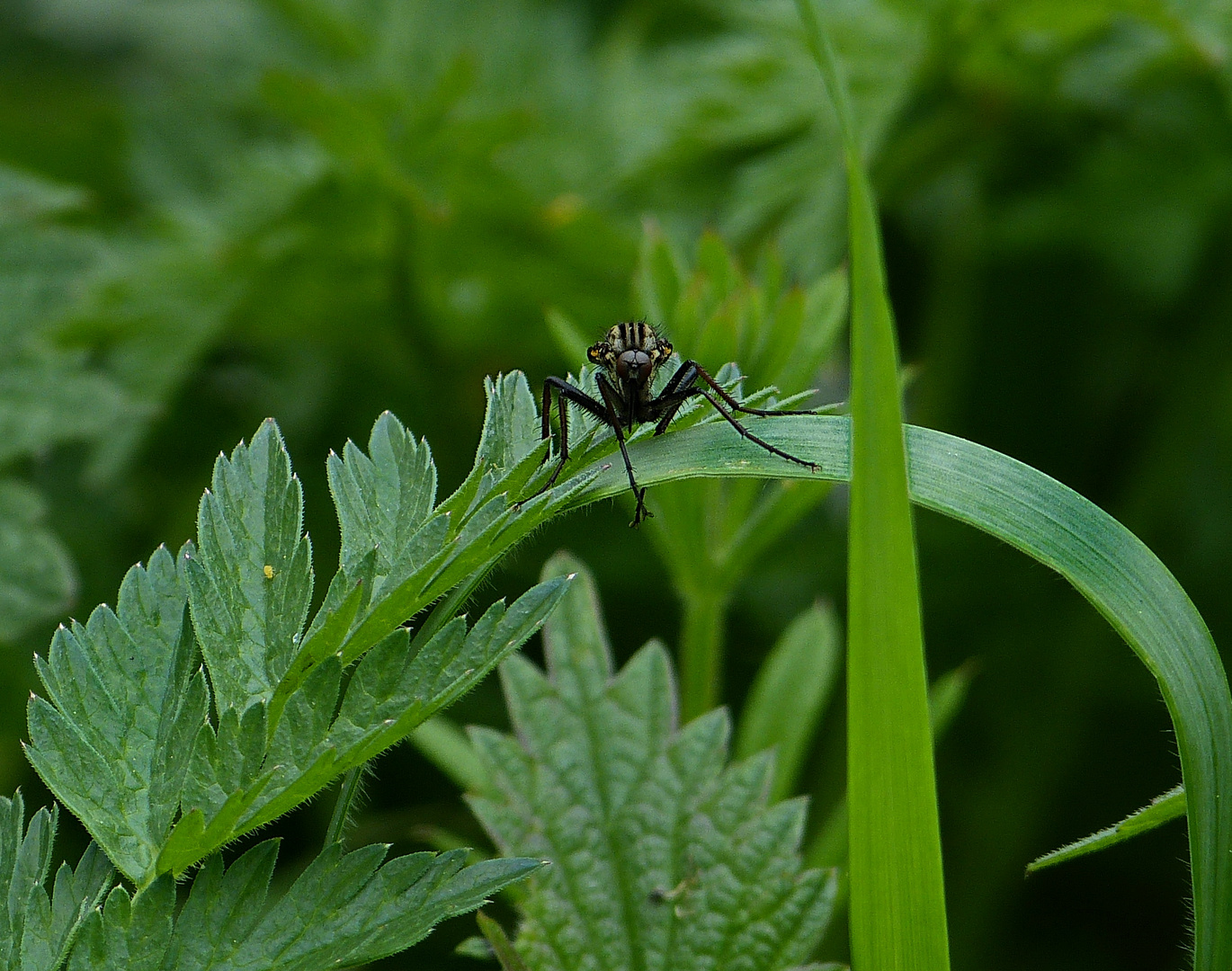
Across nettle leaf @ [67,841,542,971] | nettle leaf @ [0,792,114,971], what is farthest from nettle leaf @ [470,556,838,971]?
nettle leaf @ [0,792,114,971]

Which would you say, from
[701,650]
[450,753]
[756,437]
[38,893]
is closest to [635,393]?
[756,437]

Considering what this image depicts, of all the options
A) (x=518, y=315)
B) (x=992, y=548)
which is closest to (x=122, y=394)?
(x=518, y=315)

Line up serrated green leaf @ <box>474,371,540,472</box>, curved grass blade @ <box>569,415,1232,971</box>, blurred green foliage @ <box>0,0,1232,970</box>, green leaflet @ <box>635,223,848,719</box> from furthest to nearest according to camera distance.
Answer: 1. blurred green foliage @ <box>0,0,1232,970</box>
2. green leaflet @ <box>635,223,848,719</box>
3. serrated green leaf @ <box>474,371,540,472</box>
4. curved grass blade @ <box>569,415,1232,971</box>

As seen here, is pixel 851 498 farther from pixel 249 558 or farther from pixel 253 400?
pixel 253 400

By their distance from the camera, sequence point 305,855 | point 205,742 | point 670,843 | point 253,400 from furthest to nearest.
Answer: point 253,400, point 305,855, point 670,843, point 205,742

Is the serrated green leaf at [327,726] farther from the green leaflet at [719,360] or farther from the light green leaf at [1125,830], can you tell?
the green leaflet at [719,360]

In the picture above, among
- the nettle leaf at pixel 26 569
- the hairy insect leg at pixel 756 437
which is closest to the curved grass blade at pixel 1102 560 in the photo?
the hairy insect leg at pixel 756 437

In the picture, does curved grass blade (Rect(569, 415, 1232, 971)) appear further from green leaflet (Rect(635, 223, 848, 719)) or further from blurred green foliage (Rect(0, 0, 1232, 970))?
blurred green foliage (Rect(0, 0, 1232, 970))
